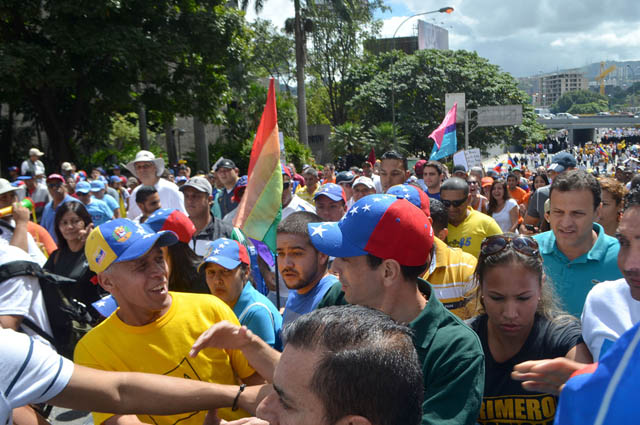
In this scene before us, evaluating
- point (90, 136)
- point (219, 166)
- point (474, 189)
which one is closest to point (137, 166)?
point (219, 166)

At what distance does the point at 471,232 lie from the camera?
184 inches

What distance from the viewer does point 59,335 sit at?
3.68 m

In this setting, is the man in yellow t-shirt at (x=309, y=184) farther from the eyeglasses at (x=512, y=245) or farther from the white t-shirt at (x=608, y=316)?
the white t-shirt at (x=608, y=316)

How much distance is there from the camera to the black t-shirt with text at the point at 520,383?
7.12ft

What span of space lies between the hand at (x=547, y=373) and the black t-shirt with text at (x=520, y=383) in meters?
0.49

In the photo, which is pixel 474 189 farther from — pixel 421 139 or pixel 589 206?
pixel 421 139

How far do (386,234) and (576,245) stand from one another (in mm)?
1716

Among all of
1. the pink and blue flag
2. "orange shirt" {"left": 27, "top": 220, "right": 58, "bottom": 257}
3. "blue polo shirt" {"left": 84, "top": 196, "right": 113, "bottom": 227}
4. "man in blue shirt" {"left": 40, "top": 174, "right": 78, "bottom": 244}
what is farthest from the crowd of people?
the pink and blue flag

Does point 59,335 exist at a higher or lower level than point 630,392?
lower

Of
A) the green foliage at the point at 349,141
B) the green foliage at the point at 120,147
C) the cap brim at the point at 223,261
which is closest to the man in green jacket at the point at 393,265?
the cap brim at the point at 223,261

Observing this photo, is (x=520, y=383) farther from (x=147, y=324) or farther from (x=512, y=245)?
(x=147, y=324)

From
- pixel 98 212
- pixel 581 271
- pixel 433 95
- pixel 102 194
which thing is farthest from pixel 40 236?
pixel 433 95

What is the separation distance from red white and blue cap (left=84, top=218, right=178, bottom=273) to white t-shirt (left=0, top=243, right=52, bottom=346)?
2.62 ft

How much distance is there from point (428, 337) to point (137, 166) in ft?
19.6
